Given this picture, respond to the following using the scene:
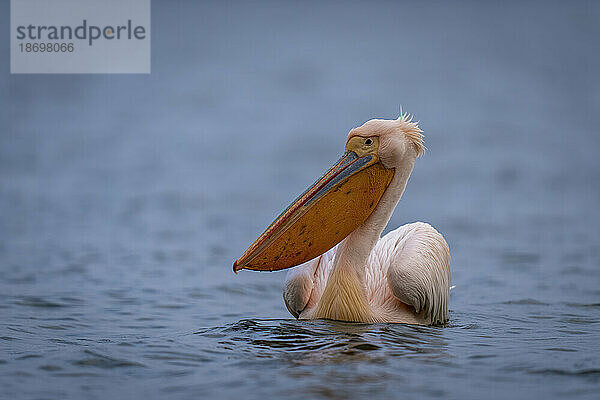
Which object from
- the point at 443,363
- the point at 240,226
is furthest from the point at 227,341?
the point at 240,226

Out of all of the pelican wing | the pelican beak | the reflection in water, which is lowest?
the reflection in water

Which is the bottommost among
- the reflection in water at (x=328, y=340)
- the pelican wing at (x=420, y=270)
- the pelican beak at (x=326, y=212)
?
the reflection in water at (x=328, y=340)

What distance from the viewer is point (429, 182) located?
13.0 m

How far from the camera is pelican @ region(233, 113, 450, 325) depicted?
4359 mm

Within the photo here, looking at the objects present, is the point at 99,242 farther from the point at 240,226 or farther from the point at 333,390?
the point at 333,390

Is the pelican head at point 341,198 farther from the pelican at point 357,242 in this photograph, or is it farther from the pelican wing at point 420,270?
the pelican wing at point 420,270

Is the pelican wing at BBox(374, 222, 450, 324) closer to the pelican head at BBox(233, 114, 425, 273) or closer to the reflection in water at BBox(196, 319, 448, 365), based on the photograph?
the reflection in water at BBox(196, 319, 448, 365)

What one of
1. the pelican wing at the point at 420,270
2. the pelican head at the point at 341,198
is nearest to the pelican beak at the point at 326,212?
the pelican head at the point at 341,198

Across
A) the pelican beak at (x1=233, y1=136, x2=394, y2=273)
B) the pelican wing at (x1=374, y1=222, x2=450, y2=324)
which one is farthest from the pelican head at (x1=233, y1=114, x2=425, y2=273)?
the pelican wing at (x1=374, y1=222, x2=450, y2=324)

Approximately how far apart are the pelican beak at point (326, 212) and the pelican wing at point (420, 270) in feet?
1.16

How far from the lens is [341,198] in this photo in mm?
4438

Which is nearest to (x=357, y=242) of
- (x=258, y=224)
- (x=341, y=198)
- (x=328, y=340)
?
(x=341, y=198)

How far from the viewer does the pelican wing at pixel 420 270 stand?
4539 mm

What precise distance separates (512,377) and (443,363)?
329 millimetres
